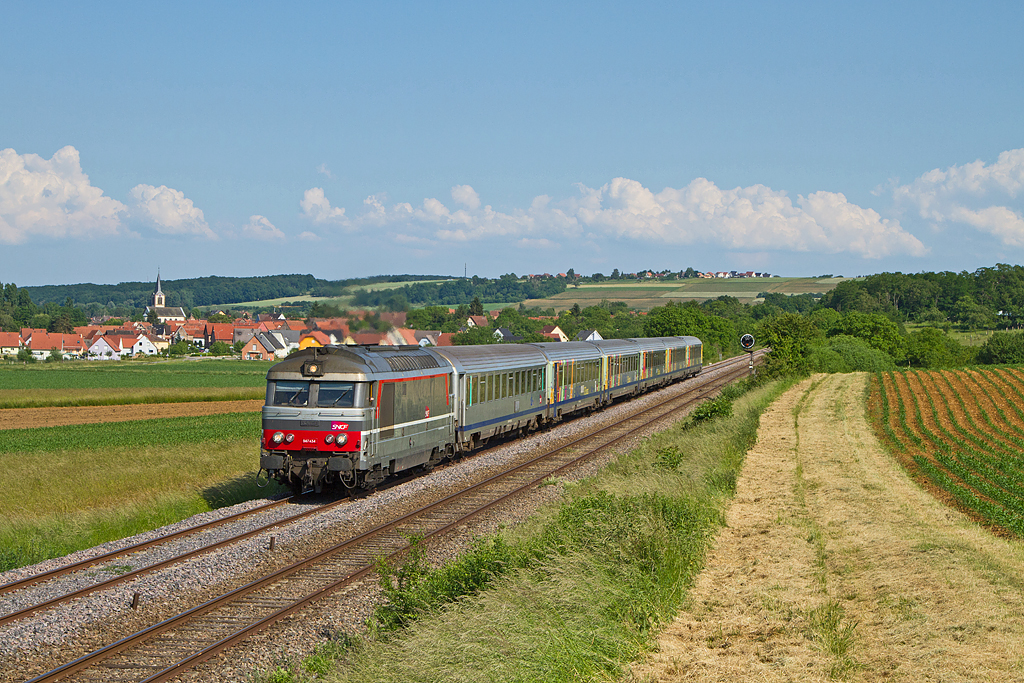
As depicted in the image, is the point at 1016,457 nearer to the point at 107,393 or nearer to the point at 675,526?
the point at 675,526

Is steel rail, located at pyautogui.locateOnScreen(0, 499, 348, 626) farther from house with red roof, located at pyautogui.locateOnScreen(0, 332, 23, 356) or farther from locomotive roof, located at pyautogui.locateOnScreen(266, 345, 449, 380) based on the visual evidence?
house with red roof, located at pyautogui.locateOnScreen(0, 332, 23, 356)

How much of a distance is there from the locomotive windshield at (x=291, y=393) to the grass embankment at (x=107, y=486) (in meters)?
3.15

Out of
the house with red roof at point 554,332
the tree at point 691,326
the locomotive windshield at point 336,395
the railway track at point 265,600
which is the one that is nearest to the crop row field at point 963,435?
the railway track at point 265,600

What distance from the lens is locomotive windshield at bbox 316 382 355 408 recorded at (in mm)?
18109

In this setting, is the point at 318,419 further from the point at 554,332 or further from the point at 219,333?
the point at 219,333

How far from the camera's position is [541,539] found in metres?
12.2

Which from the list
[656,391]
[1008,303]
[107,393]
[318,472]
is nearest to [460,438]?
[318,472]

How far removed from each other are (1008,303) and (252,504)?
16488 cm

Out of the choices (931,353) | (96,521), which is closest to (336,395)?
(96,521)

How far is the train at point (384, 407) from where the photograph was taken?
59.5 feet

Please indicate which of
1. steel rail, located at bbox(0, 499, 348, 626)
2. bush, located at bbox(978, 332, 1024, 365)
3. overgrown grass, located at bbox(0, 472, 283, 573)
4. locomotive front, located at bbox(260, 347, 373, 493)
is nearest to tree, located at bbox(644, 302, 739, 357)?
bush, located at bbox(978, 332, 1024, 365)

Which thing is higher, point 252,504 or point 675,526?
point 675,526

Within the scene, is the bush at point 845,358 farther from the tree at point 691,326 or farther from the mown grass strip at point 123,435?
the mown grass strip at point 123,435

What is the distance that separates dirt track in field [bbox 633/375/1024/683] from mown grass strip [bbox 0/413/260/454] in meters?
17.9
